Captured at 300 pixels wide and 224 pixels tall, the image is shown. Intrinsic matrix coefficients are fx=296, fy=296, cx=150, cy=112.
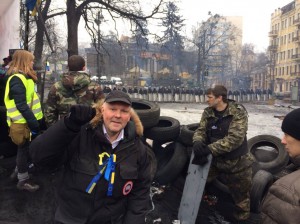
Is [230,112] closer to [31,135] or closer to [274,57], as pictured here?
[31,135]

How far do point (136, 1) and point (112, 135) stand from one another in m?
16.6

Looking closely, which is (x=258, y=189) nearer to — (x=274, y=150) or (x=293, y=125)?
(x=274, y=150)

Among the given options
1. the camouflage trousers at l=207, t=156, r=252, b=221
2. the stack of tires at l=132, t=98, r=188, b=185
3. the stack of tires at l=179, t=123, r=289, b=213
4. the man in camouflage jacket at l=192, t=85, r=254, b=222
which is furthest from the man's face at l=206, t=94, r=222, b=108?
the stack of tires at l=132, t=98, r=188, b=185

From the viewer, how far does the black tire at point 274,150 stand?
5.57 m

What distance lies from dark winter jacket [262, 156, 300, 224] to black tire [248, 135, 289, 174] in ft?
12.6

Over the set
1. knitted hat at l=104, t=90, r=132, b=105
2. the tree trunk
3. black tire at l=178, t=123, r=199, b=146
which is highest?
the tree trunk

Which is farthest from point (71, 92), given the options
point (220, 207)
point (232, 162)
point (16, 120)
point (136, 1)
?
point (136, 1)

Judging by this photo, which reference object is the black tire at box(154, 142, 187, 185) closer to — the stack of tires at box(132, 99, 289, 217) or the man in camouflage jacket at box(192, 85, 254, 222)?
the stack of tires at box(132, 99, 289, 217)

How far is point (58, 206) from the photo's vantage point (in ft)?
7.50

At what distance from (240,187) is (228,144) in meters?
0.74

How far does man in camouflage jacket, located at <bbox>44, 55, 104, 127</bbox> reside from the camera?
4211 millimetres

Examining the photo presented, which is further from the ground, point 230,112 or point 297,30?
point 297,30

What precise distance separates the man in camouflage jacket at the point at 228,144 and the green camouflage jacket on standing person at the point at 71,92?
165 centimetres

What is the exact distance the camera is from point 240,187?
437cm
